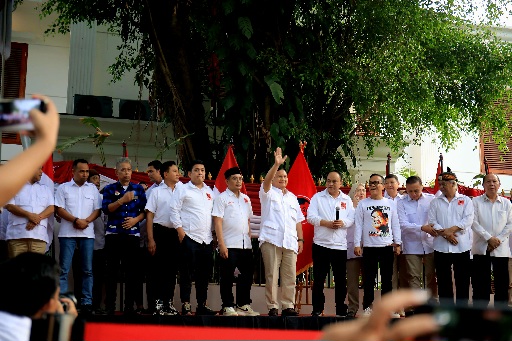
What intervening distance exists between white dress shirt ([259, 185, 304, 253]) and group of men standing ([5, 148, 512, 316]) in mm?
11

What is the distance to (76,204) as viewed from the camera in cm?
906

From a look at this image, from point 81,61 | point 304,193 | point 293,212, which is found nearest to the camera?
point 293,212

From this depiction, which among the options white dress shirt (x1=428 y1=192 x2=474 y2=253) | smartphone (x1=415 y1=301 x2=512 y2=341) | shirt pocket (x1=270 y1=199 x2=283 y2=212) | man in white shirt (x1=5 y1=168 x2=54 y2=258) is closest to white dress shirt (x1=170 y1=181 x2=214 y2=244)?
shirt pocket (x1=270 y1=199 x2=283 y2=212)

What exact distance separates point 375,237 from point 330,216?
575mm

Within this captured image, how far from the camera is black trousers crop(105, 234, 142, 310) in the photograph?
9008 mm

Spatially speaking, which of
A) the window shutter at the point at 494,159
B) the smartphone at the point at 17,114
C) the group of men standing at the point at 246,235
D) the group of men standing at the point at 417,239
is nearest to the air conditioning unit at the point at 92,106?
the group of men standing at the point at 246,235

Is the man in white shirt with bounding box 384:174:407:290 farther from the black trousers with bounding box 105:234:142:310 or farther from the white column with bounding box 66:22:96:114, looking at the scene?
the white column with bounding box 66:22:96:114

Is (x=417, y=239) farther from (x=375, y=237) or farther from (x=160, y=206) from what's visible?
(x=160, y=206)

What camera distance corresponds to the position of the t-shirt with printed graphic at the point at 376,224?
9430 millimetres

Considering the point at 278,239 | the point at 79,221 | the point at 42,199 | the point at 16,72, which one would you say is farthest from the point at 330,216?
the point at 16,72

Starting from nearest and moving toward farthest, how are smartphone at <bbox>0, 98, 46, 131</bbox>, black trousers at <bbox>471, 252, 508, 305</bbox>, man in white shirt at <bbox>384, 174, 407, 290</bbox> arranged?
smartphone at <bbox>0, 98, 46, 131</bbox> < black trousers at <bbox>471, 252, 508, 305</bbox> < man in white shirt at <bbox>384, 174, 407, 290</bbox>

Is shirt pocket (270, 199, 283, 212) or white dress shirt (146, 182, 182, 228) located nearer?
white dress shirt (146, 182, 182, 228)

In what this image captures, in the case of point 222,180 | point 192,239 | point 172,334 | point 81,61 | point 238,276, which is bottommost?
point 172,334

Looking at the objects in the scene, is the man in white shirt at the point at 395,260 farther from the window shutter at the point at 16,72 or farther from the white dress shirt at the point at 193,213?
the window shutter at the point at 16,72
